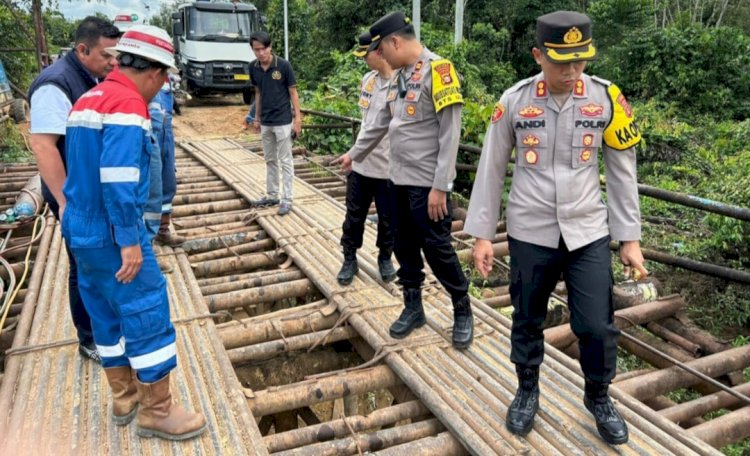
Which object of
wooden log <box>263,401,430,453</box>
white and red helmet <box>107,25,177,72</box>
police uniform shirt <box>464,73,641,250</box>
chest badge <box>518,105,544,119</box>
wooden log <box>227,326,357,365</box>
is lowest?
wooden log <box>263,401,430,453</box>

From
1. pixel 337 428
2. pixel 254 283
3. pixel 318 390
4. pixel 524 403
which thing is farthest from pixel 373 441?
pixel 254 283

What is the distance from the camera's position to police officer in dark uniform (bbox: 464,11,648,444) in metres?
2.44

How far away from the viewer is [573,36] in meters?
2.28

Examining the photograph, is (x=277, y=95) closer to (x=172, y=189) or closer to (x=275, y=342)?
(x=172, y=189)

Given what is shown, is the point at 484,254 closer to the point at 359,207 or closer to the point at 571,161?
the point at 571,161

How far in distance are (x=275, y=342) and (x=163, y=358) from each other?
1.07 m

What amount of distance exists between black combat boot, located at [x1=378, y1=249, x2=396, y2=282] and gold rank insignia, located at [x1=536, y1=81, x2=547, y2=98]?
Result: 2014 millimetres

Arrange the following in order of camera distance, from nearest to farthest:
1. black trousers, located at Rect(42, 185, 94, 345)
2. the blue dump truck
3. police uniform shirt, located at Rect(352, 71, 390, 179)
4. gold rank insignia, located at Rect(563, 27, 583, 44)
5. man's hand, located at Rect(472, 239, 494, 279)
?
gold rank insignia, located at Rect(563, 27, 583, 44) → man's hand, located at Rect(472, 239, 494, 279) → black trousers, located at Rect(42, 185, 94, 345) → police uniform shirt, located at Rect(352, 71, 390, 179) → the blue dump truck

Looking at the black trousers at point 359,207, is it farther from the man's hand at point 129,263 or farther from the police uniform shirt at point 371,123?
the man's hand at point 129,263

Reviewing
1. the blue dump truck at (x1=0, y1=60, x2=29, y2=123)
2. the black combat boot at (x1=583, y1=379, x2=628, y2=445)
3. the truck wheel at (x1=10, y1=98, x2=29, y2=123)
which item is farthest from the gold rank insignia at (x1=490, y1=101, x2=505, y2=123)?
the truck wheel at (x1=10, y1=98, x2=29, y2=123)

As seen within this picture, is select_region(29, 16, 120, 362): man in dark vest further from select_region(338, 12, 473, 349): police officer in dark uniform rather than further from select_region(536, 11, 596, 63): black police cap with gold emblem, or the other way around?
select_region(536, 11, 596, 63): black police cap with gold emblem

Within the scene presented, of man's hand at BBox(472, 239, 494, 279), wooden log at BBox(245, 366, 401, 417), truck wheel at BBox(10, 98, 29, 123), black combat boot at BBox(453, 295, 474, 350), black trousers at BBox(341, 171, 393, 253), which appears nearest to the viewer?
man's hand at BBox(472, 239, 494, 279)

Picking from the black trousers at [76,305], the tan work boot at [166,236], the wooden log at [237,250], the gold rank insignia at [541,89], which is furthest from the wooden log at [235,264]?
the gold rank insignia at [541,89]

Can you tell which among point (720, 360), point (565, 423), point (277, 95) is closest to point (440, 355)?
point (565, 423)
